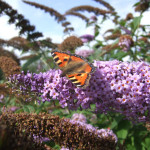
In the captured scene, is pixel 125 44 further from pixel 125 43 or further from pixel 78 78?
pixel 78 78

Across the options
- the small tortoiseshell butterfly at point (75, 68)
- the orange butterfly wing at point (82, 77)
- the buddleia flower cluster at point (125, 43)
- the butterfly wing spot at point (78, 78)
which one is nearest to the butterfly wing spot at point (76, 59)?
the small tortoiseshell butterfly at point (75, 68)

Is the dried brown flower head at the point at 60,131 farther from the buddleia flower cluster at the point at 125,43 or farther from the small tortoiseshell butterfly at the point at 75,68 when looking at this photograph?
the buddleia flower cluster at the point at 125,43

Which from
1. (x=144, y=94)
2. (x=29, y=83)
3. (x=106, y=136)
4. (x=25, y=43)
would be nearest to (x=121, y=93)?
(x=144, y=94)

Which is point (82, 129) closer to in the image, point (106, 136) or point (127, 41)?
point (106, 136)

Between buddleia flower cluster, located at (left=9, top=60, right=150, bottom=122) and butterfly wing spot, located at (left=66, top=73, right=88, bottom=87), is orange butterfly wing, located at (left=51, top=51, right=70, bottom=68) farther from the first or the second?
butterfly wing spot, located at (left=66, top=73, right=88, bottom=87)

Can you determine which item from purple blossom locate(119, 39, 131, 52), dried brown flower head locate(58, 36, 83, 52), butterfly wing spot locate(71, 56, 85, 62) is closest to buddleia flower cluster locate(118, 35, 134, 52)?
purple blossom locate(119, 39, 131, 52)

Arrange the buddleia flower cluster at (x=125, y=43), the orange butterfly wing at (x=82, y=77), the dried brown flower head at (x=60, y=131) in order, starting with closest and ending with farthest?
the dried brown flower head at (x=60, y=131) → the orange butterfly wing at (x=82, y=77) → the buddleia flower cluster at (x=125, y=43)

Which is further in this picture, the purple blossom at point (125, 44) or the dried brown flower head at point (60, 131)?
the purple blossom at point (125, 44)
